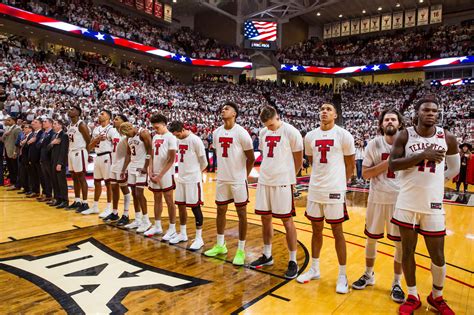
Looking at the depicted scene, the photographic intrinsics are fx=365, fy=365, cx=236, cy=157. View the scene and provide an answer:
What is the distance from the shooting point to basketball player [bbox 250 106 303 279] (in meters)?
4.45

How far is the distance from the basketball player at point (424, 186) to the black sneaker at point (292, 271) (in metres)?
1.24

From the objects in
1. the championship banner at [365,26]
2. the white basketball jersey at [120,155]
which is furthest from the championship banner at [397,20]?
the white basketball jersey at [120,155]

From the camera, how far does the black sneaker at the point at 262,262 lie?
4.71 metres

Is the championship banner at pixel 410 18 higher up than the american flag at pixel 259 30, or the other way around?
the championship banner at pixel 410 18

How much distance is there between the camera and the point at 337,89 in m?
39.3

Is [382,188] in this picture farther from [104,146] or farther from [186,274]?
[104,146]

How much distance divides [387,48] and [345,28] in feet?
21.0

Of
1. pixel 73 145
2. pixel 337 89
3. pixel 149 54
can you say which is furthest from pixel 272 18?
pixel 73 145

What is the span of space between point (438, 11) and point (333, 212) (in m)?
40.7

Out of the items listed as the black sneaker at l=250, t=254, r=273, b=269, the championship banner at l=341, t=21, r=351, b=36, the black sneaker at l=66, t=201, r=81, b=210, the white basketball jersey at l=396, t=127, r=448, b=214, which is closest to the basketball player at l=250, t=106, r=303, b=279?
the black sneaker at l=250, t=254, r=273, b=269

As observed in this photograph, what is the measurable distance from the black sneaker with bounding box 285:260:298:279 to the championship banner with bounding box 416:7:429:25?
40.4 m

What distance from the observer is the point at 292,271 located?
440 centimetres

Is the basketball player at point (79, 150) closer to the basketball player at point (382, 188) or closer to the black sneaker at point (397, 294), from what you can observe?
the basketball player at point (382, 188)

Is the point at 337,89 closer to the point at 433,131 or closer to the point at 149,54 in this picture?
the point at 149,54
